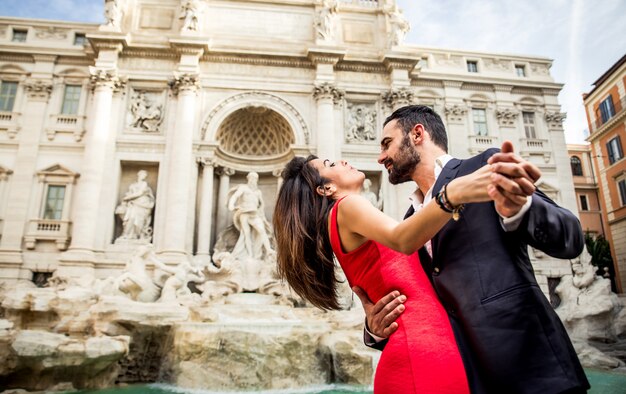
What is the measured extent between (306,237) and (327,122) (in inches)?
558

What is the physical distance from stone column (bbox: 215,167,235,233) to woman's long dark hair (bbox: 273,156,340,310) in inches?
549

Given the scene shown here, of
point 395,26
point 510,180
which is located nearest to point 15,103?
point 395,26

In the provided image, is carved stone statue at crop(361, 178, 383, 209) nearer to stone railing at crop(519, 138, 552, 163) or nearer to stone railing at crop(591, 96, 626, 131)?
stone railing at crop(519, 138, 552, 163)

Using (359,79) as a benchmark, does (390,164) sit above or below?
below

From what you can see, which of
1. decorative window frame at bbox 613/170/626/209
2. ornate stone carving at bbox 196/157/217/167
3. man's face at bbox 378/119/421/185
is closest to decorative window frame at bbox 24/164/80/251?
ornate stone carving at bbox 196/157/217/167

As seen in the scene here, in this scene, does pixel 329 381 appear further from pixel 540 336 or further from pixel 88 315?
pixel 540 336

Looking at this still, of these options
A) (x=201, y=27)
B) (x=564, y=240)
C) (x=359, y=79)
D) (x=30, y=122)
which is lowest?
(x=564, y=240)

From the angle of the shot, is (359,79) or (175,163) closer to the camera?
(175,163)

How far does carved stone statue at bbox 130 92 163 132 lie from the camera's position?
15.6 meters

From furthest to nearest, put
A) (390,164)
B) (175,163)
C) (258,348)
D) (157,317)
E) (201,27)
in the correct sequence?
1. (201,27)
2. (175,163)
3. (157,317)
4. (258,348)
5. (390,164)

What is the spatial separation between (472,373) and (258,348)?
6271mm

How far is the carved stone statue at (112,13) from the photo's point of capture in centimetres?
1553

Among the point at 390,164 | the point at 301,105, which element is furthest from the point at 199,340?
the point at 301,105

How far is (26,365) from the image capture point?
6672 millimetres
